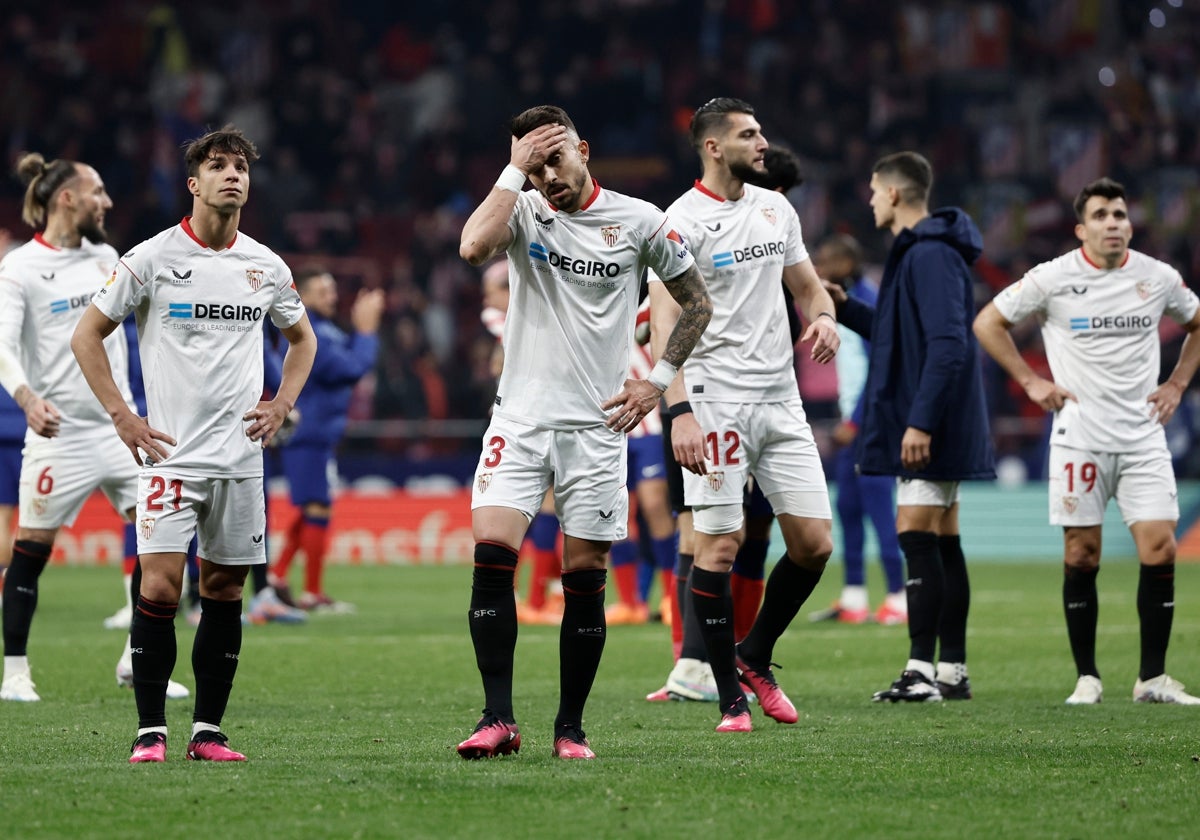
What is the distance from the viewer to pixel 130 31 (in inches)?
999

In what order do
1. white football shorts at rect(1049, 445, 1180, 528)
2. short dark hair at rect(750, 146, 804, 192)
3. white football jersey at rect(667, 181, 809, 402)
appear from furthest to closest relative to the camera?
short dark hair at rect(750, 146, 804, 192), white football shorts at rect(1049, 445, 1180, 528), white football jersey at rect(667, 181, 809, 402)

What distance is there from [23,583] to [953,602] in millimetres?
4463

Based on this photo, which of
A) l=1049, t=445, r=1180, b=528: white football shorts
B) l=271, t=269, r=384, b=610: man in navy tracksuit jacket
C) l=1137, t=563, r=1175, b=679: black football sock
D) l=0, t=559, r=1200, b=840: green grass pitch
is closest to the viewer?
l=0, t=559, r=1200, b=840: green grass pitch

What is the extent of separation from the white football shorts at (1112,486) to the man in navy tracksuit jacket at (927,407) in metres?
0.36

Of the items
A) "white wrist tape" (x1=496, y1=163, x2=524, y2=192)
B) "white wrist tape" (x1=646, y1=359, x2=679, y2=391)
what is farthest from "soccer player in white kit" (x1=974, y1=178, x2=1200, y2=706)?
"white wrist tape" (x1=496, y1=163, x2=524, y2=192)

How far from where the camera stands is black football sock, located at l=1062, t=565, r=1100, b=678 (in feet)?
26.1

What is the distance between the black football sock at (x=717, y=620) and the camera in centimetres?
688

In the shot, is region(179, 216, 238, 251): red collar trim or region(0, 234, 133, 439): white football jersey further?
region(0, 234, 133, 439): white football jersey

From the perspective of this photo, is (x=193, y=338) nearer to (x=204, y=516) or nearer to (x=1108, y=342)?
(x=204, y=516)

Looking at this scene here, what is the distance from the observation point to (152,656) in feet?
19.0

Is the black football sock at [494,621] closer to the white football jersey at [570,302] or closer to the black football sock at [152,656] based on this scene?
the white football jersey at [570,302]

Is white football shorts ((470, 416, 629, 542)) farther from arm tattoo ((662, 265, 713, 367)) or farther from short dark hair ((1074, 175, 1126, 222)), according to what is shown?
short dark hair ((1074, 175, 1126, 222))

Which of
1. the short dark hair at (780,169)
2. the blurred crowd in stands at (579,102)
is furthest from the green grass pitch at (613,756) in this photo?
the blurred crowd in stands at (579,102)

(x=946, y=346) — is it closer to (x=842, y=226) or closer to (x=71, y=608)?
(x=71, y=608)
